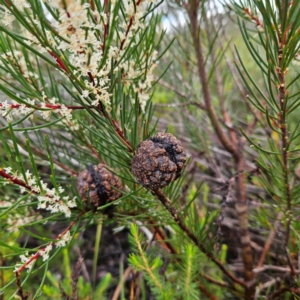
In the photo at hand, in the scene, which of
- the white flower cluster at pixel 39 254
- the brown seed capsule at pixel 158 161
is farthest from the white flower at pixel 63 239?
the brown seed capsule at pixel 158 161

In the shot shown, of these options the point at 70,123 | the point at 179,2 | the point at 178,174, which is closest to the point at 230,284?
the point at 178,174

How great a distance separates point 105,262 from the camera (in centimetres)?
146

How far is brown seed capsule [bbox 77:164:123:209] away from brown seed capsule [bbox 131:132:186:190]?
0.13 meters

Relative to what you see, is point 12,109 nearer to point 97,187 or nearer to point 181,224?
point 97,187

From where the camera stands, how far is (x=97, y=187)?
67 centimetres

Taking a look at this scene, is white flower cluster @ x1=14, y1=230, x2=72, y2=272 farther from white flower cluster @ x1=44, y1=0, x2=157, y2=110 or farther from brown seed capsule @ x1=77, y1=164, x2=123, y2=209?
white flower cluster @ x1=44, y1=0, x2=157, y2=110

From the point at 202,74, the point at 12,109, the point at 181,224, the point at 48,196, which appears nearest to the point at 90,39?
the point at 12,109

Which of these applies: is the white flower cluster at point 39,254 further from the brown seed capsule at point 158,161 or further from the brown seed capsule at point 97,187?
the brown seed capsule at point 158,161

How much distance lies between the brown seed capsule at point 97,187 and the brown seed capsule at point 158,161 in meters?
0.13

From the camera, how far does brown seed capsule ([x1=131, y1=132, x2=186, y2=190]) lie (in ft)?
1.81

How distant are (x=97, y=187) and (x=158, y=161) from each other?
181mm

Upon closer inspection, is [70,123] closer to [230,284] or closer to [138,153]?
[138,153]

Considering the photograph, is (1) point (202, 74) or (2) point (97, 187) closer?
(2) point (97, 187)

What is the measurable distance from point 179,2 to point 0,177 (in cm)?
72
